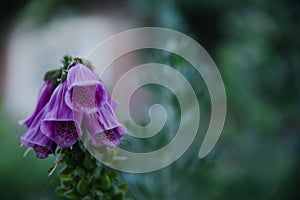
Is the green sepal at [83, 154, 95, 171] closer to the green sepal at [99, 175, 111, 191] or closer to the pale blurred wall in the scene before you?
the green sepal at [99, 175, 111, 191]

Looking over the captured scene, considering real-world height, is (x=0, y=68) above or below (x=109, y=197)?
above

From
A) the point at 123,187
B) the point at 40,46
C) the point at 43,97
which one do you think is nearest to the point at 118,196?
the point at 123,187

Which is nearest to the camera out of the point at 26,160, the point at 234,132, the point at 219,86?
the point at 219,86

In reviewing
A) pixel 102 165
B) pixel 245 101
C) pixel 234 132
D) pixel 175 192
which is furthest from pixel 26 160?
pixel 102 165

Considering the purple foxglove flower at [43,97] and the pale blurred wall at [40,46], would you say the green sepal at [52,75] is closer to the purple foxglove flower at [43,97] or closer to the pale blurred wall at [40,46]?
the purple foxglove flower at [43,97]

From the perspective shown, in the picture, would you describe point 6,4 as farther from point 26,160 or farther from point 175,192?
point 175,192

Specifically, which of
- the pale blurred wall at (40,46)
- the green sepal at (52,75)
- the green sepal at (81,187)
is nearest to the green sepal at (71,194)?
the green sepal at (81,187)

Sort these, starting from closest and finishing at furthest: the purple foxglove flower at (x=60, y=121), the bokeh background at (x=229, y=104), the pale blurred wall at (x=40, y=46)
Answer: the purple foxglove flower at (x=60, y=121) → the bokeh background at (x=229, y=104) → the pale blurred wall at (x=40, y=46)

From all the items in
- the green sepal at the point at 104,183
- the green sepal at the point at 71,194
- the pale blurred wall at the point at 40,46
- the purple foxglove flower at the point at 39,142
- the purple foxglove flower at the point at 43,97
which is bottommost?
the green sepal at the point at 71,194
